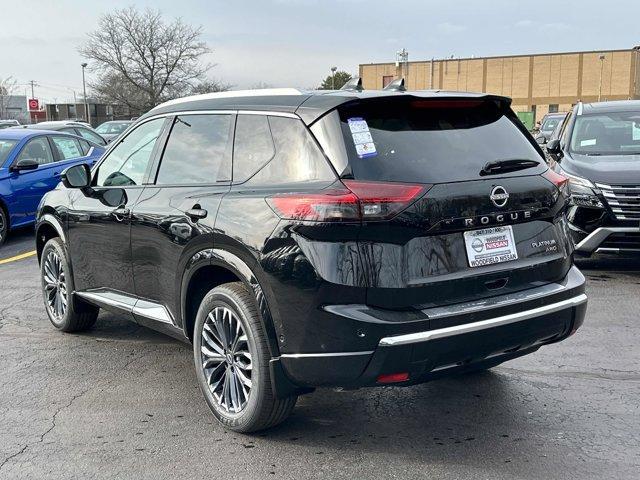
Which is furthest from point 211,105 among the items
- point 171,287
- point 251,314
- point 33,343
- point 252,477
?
point 33,343

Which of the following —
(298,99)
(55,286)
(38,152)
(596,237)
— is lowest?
(55,286)

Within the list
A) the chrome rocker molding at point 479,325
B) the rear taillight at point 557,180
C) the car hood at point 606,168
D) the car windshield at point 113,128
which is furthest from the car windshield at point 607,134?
the car windshield at point 113,128

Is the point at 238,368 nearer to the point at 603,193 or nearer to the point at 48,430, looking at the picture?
the point at 48,430

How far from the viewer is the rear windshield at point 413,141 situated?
3264 mm

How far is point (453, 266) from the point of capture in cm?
324

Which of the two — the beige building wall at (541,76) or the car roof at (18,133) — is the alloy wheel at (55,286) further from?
the beige building wall at (541,76)

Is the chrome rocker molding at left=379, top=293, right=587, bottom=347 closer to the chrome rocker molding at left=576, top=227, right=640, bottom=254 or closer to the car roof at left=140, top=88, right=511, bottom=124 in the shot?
the car roof at left=140, top=88, right=511, bottom=124

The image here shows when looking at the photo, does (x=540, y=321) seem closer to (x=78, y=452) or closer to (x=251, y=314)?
(x=251, y=314)

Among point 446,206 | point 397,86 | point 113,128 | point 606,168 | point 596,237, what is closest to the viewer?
point 446,206

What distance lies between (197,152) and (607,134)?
234 inches

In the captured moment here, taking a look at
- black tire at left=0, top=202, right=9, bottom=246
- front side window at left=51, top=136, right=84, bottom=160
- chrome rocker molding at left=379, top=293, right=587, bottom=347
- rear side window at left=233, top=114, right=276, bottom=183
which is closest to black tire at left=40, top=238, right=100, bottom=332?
rear side window at left=233, top=114, right=276, bottom=183

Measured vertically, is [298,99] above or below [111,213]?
above

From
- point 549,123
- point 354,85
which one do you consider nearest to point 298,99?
point 354,85

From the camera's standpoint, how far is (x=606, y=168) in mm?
7223
